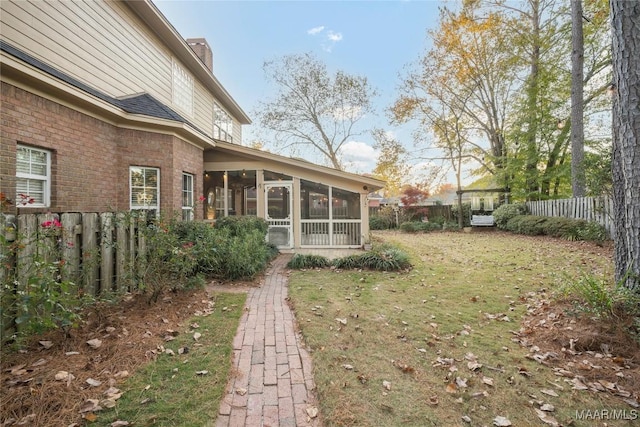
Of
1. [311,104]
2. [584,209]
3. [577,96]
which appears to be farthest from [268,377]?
[311,104]

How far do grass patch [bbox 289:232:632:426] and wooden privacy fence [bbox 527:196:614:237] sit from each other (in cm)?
437

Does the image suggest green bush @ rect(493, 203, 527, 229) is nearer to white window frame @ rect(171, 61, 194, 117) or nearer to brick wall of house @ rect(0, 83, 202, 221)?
brick wall of house @ rect(0, 83, 202, 221)

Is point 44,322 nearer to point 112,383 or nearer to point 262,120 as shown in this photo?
point 112,383

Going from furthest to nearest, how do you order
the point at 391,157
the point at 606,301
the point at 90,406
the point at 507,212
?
the point at 391,157, the point at 507,212, the point at 606,301, the point at 90,406

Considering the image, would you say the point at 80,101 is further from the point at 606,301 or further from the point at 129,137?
the point at 606,301

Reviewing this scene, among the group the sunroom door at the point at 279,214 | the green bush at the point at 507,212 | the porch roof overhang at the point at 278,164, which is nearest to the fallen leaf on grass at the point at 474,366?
the porch roof overhang at the point at 278,164

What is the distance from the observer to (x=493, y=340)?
3512 millimetres

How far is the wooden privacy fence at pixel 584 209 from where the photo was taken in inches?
378

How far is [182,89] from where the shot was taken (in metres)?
11.2

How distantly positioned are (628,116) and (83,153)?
380 inches

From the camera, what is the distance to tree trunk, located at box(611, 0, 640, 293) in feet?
11.1

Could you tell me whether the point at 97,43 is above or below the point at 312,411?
above

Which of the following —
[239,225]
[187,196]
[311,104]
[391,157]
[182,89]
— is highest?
[311,104]

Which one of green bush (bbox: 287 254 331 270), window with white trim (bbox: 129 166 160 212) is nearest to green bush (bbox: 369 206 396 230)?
green bush (bbox: 287 254 331 270)
